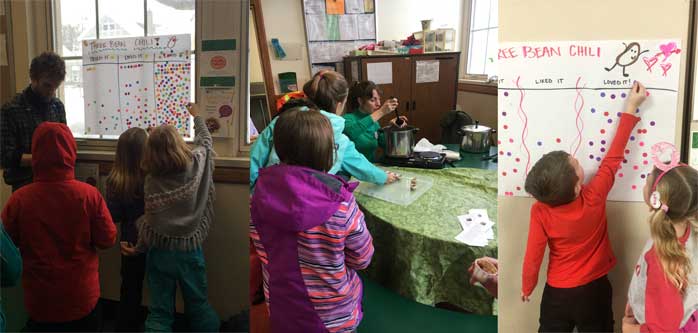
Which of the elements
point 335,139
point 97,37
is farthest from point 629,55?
point 97,37

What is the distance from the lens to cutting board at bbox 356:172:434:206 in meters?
1.31

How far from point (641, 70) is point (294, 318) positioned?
34.4 inches

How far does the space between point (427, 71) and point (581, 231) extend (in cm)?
81

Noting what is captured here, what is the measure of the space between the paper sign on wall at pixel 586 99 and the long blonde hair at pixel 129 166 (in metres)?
0.61

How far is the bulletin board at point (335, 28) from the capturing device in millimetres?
1099

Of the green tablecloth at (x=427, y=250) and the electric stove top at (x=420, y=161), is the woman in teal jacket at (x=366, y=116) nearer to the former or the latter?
the electric stove top at (x=420, y=161)

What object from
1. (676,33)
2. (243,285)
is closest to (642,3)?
(676,33)

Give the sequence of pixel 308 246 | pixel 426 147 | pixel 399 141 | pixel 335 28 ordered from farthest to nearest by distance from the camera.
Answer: pixel 426 147 < pixel 399 141 < pixel 335 28 < pixel 308 246

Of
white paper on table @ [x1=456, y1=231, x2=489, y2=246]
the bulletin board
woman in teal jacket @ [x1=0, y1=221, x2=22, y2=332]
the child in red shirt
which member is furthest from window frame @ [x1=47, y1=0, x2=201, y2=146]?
white paper on table @ [x1=456, y1=231, x2=489, y2=246]

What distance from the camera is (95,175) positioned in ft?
2.01

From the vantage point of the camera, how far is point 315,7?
3.59ft

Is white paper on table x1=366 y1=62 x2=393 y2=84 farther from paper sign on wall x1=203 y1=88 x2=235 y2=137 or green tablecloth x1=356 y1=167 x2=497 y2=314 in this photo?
paper sign on wall x1=203 y1=88 x2=235 y2=137

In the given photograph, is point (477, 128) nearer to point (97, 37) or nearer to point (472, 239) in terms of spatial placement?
point (472, 239)

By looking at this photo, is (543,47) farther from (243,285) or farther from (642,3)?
(243,285)
